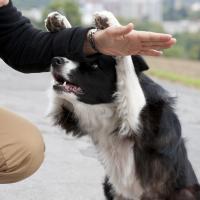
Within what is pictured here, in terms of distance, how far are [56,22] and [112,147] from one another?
0.89 meters

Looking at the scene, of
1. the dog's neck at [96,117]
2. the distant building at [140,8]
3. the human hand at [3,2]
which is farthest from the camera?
the distant building at [140,8]

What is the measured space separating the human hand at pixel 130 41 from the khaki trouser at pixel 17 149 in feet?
2.41

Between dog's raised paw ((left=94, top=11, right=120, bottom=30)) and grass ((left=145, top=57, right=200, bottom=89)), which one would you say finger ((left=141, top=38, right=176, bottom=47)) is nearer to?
dog's raised paw ((left=94, top=11, right=120, bottom=30))

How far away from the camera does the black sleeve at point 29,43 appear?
344 cm

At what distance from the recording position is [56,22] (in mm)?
3545

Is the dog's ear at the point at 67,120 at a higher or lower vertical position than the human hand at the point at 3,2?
lower

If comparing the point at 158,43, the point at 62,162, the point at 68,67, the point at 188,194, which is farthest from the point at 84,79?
the point at 62,162

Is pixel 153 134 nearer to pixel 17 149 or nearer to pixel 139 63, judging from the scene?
pixel 139 63

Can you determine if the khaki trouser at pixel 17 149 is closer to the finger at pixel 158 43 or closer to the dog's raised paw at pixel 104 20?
the dog's raised paw at pixel 104 20

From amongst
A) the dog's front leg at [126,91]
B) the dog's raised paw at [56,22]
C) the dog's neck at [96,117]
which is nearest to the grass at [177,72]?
the dog's neck at [96,117]

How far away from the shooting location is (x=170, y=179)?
376 centimetres

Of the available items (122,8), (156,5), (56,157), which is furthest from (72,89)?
(156,5)

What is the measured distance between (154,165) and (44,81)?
8.20 meters

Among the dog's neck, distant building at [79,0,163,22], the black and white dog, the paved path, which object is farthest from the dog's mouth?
distant building at [79,0,163,22]
